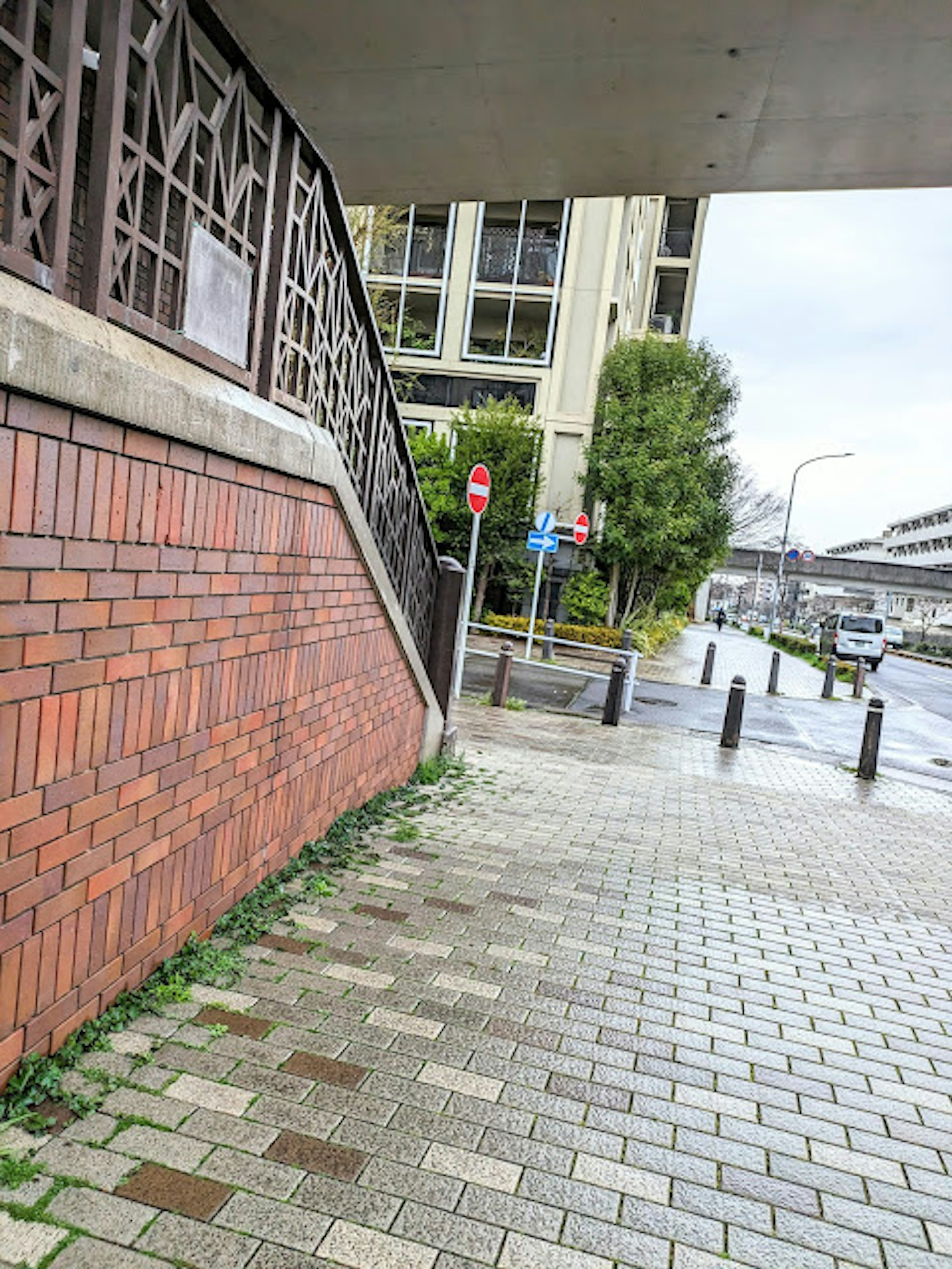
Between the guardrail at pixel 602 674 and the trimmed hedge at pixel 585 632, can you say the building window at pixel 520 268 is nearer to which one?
the trimmed hedge at pixel 585 632

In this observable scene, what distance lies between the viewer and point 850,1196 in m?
2.49

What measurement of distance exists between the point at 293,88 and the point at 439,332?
21.8 meters

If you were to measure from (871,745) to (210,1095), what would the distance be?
913cm

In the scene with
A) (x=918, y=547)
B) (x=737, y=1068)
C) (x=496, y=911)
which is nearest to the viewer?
(x=737, y=1068)

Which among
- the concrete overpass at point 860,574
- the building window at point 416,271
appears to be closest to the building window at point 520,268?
the building window at point 416,271

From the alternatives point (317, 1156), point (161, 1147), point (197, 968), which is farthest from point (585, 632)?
point (161, 1147)

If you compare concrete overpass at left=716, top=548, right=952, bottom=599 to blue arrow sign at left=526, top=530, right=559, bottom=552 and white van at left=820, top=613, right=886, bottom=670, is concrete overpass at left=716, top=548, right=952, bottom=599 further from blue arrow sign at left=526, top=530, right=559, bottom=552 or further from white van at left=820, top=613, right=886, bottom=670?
blue arrow sign at left=526, top=530, right=559, bottom=552

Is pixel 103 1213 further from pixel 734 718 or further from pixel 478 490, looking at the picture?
pixel 734 718

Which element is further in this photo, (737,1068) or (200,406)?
(737,1068)

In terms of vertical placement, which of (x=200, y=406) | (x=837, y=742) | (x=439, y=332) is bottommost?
(x=837, y=742)

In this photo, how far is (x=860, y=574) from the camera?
6091 cm

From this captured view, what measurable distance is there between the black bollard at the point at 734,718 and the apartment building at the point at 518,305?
15.4 m

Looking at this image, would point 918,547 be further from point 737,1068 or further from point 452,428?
point 737,1068

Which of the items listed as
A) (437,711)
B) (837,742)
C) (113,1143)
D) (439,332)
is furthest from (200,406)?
(439,332)
